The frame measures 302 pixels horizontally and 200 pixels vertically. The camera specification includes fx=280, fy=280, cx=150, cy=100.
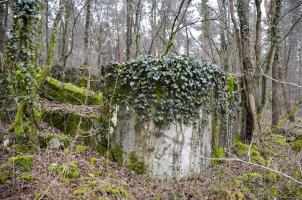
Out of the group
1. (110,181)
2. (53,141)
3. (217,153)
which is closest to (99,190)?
(110,181)

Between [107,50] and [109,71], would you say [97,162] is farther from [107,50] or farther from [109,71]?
[107,50]

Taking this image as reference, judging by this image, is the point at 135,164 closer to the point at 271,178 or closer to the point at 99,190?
the point at 99,190

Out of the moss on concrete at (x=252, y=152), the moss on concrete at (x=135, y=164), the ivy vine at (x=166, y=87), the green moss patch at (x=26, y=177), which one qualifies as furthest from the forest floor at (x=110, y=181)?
the ivy vine at (x=166, y=87)

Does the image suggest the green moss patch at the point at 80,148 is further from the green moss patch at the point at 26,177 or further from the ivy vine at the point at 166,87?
the ivy vine at the point at 166,87

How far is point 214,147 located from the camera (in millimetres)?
7215

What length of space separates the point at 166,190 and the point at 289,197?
7.76 ft

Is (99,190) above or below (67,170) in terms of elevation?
below

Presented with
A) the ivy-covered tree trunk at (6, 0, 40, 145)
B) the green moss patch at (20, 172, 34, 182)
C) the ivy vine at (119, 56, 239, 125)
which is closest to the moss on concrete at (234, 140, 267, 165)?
the ivy vine at (119, 56, 239, 125)

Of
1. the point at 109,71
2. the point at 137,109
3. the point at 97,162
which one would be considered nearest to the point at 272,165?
the point at 137,109

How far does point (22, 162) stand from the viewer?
18.2 feet

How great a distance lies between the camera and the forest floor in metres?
5.00

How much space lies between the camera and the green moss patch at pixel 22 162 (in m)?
5.49

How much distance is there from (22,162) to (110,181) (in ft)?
5.83

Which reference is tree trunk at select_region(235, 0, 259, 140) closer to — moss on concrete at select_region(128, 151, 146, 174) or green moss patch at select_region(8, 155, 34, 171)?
moss on concrete at select_region(128, 151, 146, 174)
